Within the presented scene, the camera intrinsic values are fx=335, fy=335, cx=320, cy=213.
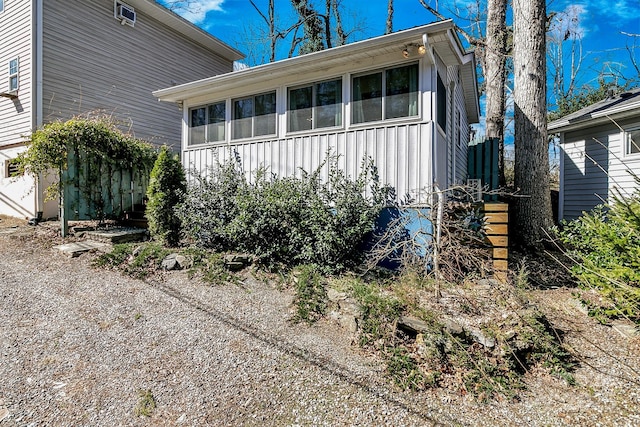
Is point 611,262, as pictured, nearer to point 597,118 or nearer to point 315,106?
point 315,106

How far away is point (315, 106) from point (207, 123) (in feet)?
9.04

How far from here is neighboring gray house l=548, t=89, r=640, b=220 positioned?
25.9ft

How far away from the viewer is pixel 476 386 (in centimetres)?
279

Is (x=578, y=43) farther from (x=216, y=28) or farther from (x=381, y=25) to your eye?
(x=216, y=28)

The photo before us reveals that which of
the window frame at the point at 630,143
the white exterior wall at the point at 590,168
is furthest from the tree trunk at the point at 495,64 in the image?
the window frame at the point at 630,143

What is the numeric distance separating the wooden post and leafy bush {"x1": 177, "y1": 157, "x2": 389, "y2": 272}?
5.12ft

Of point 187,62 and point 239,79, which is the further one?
point 187,62

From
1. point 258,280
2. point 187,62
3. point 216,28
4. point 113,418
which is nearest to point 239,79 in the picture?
point 258,280

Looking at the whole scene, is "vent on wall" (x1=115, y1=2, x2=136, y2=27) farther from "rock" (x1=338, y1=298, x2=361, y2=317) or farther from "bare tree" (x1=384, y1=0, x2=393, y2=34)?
"rock" (x1=338, y1=298, x2=361, y2=317)

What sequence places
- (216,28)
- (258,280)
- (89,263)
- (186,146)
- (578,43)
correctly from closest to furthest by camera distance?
(258,280) → (89,263) → (186,146) → (216,28) → (578,43)

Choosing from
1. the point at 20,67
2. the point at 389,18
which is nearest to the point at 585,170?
the point at 389,18

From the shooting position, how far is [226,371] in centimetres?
294

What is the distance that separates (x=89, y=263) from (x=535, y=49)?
361 inches

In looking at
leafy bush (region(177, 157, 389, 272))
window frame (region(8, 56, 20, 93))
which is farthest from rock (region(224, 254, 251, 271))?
window frame (region(8, 56, 20, 93))
